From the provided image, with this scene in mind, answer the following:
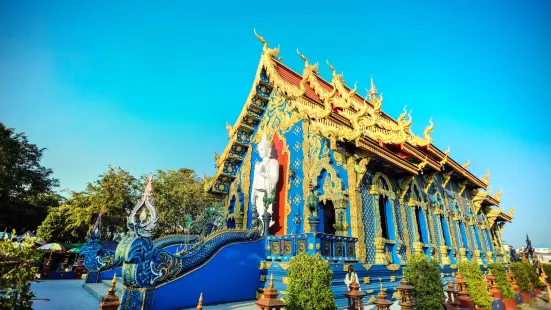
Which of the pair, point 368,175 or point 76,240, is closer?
point 368,175

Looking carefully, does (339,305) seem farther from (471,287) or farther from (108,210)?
(108,210)

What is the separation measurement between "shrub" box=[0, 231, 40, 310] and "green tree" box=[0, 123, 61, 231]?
23.0m

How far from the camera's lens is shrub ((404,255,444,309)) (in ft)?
17.5

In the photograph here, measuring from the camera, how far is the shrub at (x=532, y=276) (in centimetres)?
1161

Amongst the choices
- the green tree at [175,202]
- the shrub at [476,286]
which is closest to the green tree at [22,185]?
the green tree at [175,202]

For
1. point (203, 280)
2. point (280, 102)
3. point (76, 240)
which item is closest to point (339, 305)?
point (203, 280)

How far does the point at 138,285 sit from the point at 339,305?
12.9ft

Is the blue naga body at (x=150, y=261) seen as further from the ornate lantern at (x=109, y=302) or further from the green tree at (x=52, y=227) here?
the green tree at (x=52, y=227)

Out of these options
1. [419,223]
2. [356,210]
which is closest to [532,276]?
[419,223]

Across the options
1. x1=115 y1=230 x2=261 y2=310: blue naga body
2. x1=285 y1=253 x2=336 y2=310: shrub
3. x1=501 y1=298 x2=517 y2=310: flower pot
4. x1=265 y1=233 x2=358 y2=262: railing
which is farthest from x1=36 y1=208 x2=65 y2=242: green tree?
x1=501 y1=298 x2=517 y2=310: flower pot

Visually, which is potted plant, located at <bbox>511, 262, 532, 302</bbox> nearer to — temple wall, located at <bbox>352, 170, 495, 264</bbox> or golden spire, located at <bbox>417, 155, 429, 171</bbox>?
temple wall, located at <bbox>352, 170, 495, 264</bbox>

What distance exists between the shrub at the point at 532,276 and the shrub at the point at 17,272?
15.2 metres

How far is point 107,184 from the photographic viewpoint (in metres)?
21.2

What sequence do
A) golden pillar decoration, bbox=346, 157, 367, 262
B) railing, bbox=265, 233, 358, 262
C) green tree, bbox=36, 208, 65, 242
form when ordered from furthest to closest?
green tree, bbox=36, 208, 65, 242 < golden pillar decoration, bbox=346, 157, 367, 262 < railing, bbox=265, 233, 358, 262
